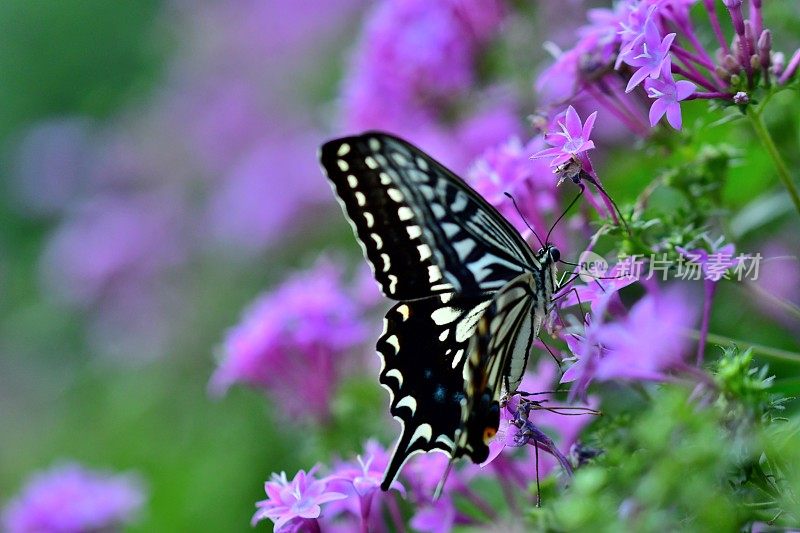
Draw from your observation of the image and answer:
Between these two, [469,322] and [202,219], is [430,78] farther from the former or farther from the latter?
[202,219]

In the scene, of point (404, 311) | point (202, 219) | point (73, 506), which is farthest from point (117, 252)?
point (404, 311)

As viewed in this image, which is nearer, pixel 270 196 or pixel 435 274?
pixel 435 274

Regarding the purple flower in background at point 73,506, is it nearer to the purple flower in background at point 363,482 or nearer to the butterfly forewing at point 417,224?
the purple flower in background at point 363,482

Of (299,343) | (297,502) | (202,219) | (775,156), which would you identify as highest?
(202,219)

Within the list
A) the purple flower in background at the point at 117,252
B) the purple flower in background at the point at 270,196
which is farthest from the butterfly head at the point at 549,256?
the purple flower in background at the point at 117,252

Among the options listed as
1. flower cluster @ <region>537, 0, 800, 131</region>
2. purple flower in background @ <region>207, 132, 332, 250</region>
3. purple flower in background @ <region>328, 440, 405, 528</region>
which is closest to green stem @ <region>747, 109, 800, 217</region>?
flower cluster @ <region>537, 0, 800, 131</region>

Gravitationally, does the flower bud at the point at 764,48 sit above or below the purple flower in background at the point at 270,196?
below

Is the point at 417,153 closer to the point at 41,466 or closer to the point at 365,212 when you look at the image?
the point at 365,212

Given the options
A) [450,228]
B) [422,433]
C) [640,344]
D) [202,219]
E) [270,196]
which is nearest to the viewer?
[640,344]
